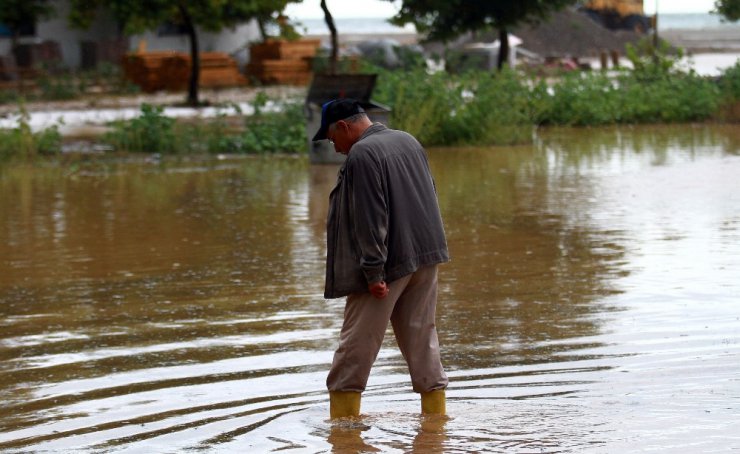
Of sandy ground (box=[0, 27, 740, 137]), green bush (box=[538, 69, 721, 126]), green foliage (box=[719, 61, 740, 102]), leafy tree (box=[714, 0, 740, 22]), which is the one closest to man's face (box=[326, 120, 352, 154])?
sandy ground (box=[0, 27, 740, 137])

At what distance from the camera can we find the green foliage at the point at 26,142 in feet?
67.9

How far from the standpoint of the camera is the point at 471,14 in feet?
119

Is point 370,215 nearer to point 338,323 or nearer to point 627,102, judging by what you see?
point 338,323

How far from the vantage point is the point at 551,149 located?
22000mm

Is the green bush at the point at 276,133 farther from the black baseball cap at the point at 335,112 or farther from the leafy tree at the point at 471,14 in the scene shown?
the black baseball cap at the point at 335,112

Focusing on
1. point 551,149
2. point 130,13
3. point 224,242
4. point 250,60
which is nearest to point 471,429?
point 224,242

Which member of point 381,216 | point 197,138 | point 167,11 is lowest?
point 197,138

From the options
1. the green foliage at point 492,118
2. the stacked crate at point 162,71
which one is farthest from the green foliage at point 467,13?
the green foliage at point 492,118

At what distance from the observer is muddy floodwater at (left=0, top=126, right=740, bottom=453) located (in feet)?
22.0

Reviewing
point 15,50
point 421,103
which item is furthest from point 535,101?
point 15,50

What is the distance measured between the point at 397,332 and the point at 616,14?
248 feet

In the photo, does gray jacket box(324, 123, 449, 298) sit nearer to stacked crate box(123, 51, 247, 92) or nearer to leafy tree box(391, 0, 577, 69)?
leafy tree box(391, 0, 577, 69)

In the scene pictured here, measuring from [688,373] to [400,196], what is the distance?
2.16 m

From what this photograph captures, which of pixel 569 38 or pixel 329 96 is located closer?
pixel 329 96
